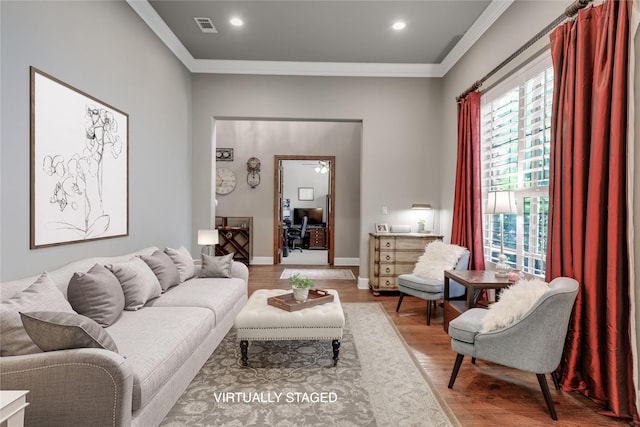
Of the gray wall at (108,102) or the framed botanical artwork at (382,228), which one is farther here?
the framed botanical artwork at (382,228)

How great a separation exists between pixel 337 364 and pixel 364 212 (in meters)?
2.84

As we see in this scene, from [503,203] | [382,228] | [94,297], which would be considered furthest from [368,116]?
[94,297]

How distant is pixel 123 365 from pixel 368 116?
4535 millimetres

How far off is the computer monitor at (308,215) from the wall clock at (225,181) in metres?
3.88

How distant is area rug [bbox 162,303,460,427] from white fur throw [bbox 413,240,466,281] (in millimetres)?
1049

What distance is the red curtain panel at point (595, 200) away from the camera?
6.73 ft

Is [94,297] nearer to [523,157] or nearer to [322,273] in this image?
[523,157]

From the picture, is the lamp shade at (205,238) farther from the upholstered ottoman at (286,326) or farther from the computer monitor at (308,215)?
the computer monitor at (308,215)

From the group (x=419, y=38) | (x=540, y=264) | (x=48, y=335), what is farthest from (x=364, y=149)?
(x=48, y=335)

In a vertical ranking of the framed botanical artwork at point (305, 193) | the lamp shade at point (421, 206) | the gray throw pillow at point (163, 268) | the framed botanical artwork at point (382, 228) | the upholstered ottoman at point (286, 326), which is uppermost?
the framed botanical artwork at point (305, 193)

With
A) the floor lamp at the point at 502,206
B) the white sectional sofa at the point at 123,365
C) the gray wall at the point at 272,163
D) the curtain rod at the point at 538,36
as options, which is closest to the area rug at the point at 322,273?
the gray wall at the point at 272,163

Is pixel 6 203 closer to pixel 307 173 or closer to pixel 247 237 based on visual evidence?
pixel 247 237

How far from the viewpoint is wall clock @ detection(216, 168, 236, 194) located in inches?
301

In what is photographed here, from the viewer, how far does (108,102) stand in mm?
3057
